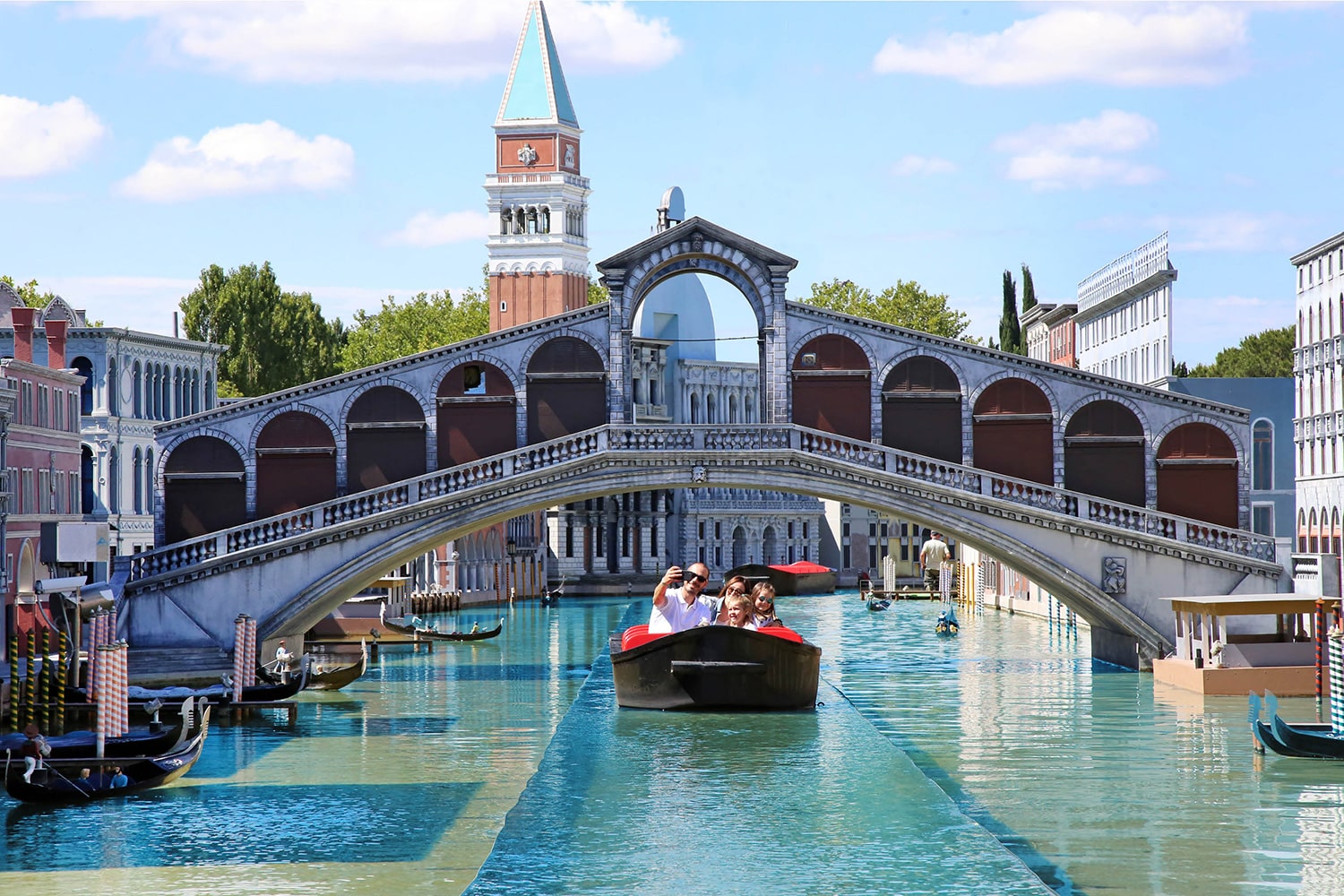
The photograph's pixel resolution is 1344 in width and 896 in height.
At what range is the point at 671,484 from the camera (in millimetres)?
38281

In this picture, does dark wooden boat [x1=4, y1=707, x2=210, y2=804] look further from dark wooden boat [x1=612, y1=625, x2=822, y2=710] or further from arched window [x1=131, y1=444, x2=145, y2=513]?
arched window [x1=131, y1=444, x2=145, y2=513]

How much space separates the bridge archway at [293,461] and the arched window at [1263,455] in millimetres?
25754

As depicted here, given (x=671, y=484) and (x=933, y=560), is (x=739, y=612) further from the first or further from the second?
(x=933, y=560)

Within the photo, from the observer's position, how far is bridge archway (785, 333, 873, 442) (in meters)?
39.7

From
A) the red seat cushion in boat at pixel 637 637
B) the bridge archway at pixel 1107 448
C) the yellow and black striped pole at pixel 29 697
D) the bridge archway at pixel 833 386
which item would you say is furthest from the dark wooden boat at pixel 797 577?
the yellow and black striped pole at pixel 29 697

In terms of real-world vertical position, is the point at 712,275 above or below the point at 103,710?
above

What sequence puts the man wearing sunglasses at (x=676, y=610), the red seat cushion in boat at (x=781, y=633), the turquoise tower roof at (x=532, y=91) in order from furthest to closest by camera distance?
the turquoise tower roof at (x=532, y=91) → the man wearing sunglasses at (x=676, y=610) → the red seat cushion in boat at (x=781, y=633)

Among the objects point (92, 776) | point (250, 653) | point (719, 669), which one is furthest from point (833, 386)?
point (92, 776)

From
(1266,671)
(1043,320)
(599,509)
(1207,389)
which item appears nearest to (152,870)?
(1266,671)

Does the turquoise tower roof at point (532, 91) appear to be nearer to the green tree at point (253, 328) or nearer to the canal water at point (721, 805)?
the green tree at point (253, 328)

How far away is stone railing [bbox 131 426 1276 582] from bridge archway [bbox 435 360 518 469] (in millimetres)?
1726

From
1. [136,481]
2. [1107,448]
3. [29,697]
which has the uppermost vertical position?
[136,481]

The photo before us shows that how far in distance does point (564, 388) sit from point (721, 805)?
18.4 m

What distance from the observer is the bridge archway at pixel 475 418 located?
39.8 metres
